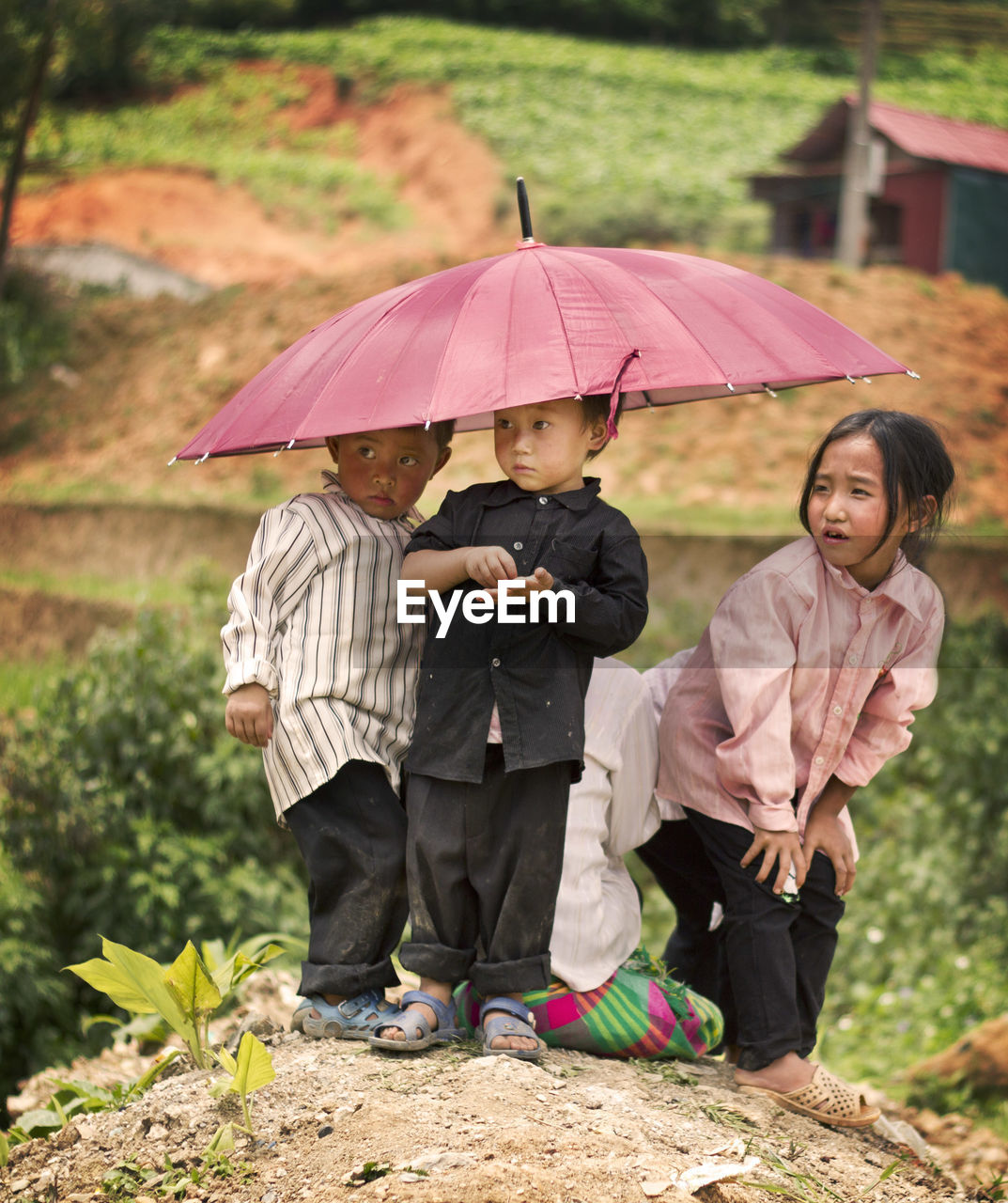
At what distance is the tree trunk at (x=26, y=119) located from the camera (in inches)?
482

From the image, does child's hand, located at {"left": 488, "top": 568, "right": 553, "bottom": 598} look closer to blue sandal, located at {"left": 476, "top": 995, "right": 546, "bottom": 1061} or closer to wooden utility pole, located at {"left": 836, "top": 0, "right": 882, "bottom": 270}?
blue sandal, located at {"left": 476, "top": 995, "right": 546, "bottom": 1061}

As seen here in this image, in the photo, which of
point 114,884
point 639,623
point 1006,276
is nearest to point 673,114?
point 1006,276

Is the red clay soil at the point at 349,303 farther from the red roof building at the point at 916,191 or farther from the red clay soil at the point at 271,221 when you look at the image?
the red roof building at the point at 916,191

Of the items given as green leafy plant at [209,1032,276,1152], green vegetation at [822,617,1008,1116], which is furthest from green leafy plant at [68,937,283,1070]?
green vegetation at [822,617,1008,1116]

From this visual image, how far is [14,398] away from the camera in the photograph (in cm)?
1357

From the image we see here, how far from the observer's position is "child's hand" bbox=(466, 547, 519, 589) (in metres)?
2.26

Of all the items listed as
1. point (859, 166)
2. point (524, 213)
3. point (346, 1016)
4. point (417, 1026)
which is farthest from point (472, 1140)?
point (859, 166)

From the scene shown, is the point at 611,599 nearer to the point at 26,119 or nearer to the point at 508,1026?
the point at 508,1026

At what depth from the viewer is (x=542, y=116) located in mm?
15750

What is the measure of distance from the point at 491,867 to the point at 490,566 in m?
0.60

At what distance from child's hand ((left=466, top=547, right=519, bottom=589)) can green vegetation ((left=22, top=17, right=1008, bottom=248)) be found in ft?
39.3

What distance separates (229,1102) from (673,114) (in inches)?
621

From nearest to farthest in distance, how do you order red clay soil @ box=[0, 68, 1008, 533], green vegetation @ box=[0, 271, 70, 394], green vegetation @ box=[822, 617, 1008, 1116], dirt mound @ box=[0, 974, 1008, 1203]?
dirt mound @ box=[0, 974, 1008, 1203]
green vegetation @ box=[822, 617, 1008, 1116]
red clay soil @ box=[0, 68, 1008, 533]
green vegetation @ box=[0, 271, 70, 394]

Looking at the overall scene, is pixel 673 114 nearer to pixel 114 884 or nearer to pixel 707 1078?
pixel 114 884
